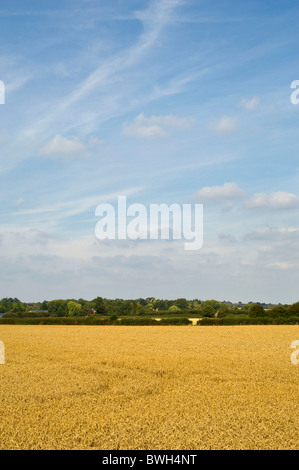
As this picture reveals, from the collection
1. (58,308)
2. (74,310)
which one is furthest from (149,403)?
(58,308)

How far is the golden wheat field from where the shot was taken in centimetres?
925

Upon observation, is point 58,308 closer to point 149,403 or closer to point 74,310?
point 74,310

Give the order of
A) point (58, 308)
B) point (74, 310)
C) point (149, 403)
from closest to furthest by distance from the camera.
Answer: point (149, 403)
point (74, 310)
point (58, 308)

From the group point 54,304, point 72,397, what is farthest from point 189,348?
point 54,304

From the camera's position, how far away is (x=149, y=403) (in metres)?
12.6

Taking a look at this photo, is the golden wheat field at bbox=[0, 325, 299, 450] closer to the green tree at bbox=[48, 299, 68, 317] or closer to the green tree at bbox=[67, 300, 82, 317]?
the green tree at bbox=[48, 299, 68, 317]

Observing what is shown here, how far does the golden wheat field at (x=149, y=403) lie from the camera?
364 inches

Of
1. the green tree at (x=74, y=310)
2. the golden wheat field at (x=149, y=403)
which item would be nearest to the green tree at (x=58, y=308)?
the green tree at (x=74, y=310)

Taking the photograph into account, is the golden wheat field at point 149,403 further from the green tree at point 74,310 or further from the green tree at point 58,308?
the green tree at point 74,310

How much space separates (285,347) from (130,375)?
17.4 m

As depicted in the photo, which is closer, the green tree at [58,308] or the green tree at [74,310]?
the green tree at [58,308]

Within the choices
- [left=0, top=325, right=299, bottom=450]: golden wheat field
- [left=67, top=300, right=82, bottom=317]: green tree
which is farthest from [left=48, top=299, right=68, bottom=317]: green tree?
[left=0, top=325, right=299, bottom=450]: golden wheat field
